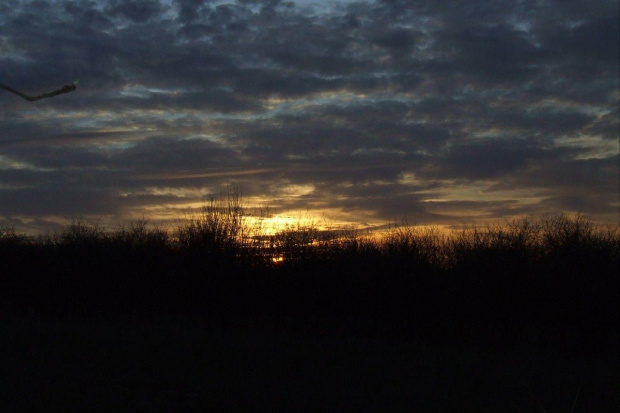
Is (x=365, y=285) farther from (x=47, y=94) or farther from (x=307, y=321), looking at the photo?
(x=47, y=94)

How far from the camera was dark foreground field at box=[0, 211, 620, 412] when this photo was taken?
31.6 ft

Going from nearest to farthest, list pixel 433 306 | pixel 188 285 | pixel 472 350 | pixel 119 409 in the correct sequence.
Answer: pixel 119 409 → pixel 472 350 → pixel 433 306 → pixel 188 285

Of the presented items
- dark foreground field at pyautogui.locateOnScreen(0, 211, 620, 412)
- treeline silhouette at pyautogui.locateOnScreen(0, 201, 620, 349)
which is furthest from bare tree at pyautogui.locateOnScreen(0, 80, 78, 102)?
treeline silhouette at pyautogui.locateOnScreen(0, 201, 620, 349)

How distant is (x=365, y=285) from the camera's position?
749 inches

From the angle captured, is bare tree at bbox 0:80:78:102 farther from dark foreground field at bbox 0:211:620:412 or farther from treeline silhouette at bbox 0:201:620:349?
treeline silhouette at bbox 0:201:620:349

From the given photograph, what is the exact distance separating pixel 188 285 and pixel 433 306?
325 inches

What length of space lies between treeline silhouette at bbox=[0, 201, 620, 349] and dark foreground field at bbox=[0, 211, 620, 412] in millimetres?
46

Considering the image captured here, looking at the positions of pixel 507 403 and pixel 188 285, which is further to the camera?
pixel 188 285

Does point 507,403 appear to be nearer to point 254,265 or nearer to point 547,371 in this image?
point 547,371

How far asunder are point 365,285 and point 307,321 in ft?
7.45

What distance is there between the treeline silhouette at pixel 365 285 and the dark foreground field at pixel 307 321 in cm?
5

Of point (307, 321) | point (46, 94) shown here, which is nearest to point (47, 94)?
point (46, 94)

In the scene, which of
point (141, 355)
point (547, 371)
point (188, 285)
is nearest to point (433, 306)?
point (547, 371)

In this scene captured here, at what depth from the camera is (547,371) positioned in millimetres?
13289
